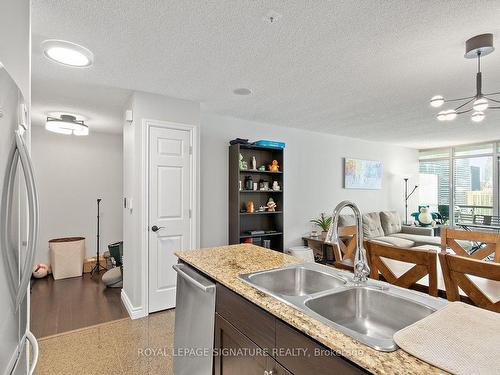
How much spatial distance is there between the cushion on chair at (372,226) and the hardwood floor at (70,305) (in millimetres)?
4240

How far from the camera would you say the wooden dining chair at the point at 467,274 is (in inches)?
52.1

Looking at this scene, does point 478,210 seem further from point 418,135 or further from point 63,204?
point 63,204

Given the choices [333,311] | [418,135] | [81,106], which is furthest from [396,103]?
[81,106]

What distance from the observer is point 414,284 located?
182 cm

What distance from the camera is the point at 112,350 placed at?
90.7 inches

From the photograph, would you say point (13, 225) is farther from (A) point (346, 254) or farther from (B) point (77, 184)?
(B) point (77, 184)

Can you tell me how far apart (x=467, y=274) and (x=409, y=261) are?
11.2 inches

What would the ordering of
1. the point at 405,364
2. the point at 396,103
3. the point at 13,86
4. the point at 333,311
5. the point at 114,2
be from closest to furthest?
the point at 405,364 → the point at 13,86 → the point at 333,311 → the point at 114,2 → the point at 396,103

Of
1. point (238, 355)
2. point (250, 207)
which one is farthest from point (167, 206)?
point (238, 355)

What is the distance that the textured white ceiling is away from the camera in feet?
5.38

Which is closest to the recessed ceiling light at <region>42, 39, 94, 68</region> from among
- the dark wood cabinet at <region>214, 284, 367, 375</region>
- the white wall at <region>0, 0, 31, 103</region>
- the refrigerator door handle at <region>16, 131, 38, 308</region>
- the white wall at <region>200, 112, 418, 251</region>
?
the white wall at <region>0, 0, 31, 103</region>

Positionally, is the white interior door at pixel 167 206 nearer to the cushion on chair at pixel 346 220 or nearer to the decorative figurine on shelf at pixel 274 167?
the decorative figurine on shelf at pixel 274 167

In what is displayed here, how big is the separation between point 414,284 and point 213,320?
1.36 metres

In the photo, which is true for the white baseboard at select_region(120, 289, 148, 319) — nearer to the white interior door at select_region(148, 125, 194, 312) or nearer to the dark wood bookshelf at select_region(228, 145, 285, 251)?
the white interior door at select_region(148, 125, 194, 312)
